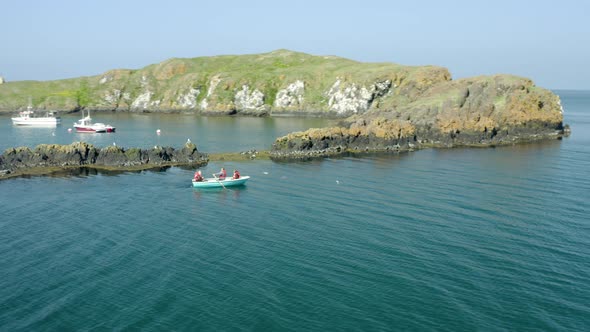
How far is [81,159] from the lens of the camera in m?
82.4

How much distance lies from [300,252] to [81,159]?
181 feet

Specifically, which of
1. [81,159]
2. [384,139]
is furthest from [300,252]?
[384,139]

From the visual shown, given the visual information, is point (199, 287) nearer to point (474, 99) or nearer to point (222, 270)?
point (222, 270)

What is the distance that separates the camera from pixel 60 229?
162 feet

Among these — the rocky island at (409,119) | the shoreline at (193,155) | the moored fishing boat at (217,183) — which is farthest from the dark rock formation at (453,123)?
the moored fishing boat at (217,183)

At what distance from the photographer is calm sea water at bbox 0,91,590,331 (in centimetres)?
3288

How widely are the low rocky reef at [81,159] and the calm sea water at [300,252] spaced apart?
656cm

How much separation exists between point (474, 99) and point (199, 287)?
111980 millimetres

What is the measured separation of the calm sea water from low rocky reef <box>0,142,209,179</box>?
21.5 feet

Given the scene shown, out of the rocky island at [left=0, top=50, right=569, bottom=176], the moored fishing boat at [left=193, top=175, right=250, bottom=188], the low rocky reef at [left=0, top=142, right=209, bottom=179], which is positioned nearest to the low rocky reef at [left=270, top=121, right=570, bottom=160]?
the rocky island at [left=0, top=50, right=569, bottom=176]

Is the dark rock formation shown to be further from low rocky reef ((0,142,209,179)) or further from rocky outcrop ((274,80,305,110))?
rocky outcrop ((274,80,305,110))

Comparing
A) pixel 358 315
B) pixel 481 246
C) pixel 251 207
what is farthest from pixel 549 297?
pixel 251 207

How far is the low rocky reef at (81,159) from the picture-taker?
260ft

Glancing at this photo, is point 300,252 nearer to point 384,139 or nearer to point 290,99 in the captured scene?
point 384,139
